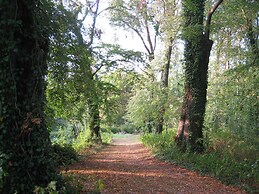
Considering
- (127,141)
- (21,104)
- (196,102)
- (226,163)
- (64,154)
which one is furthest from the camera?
(127,141)

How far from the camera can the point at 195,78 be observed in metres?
11.4

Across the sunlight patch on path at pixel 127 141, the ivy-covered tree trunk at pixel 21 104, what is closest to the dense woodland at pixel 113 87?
the ivy-covered tree trunk at pixel 21 104

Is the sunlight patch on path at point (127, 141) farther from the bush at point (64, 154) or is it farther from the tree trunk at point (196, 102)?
the bush at point (64, 154)

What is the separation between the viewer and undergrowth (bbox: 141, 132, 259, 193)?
7217 millimetres

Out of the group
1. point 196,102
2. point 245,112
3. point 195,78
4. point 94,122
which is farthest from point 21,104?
point 94,122

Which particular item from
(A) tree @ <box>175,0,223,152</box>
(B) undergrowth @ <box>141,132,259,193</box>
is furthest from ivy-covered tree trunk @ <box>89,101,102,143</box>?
(A) tree @ <box>175,0,223,152</box>

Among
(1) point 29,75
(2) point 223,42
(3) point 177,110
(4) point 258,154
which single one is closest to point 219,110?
(3) point 177,110

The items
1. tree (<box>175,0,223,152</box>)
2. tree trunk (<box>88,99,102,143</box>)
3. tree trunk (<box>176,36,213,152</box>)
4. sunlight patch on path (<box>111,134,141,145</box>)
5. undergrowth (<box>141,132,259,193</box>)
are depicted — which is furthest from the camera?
sunlight patch on path (<box>111,134,141,145</box>)

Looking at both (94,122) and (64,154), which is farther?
(94,122)

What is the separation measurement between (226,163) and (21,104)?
633cm

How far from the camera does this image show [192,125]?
11.2m

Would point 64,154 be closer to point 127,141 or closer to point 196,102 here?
point 196,102

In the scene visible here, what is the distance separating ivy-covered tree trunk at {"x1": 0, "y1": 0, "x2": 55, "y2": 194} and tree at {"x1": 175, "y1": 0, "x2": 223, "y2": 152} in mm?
7181

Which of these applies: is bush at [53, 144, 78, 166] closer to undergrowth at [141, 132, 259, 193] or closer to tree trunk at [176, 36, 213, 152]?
undergrowth at [141, 132, 259, 193]
